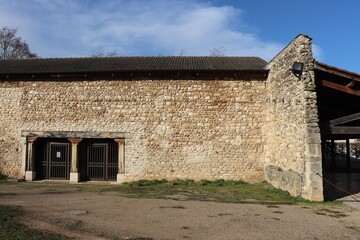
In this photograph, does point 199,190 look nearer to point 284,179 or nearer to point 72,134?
point 284,179

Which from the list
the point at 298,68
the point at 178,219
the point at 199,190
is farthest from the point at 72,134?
the point at 298,68

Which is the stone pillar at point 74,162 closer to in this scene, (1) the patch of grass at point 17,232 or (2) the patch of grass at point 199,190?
(2) the patch of grass at point 199,190

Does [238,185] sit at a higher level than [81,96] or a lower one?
lower

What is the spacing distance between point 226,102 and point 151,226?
8199 millimetres

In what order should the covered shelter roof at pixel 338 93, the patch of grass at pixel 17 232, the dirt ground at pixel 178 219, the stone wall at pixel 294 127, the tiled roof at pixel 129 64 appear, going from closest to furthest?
1. the patch of grass at pixel 17 232
2. the dirt ground at pixel 178 219
3. the stone wall at pixel 294 127
4. the covered shelter roof at pixel 338 93
5. the tiled roof at pixel 129 64

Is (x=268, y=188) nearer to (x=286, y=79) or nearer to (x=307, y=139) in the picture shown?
(x=307, y=139)

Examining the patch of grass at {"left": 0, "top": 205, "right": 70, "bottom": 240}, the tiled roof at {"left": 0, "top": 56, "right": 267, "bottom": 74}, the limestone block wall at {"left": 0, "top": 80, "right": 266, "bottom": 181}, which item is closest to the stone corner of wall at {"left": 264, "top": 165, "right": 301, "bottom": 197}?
the limestone block wall at {"left": 0, "top": 80, "right": 266, "bottom": 181}

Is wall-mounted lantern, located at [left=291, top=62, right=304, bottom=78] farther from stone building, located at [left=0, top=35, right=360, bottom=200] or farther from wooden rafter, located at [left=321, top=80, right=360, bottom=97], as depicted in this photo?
stone building, located at [left=0, top=35, right=360, bottom=200]

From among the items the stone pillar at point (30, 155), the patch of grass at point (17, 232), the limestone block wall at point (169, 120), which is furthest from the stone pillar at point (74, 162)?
the patch of grass at point (17, 232)

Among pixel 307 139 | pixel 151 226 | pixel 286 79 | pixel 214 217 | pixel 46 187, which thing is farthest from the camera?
pixel 46 187

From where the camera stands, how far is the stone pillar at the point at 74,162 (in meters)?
14.1

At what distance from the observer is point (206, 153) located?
1361 cm

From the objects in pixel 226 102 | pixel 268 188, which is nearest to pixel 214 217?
pixel 268 188

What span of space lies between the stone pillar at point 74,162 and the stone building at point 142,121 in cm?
4
